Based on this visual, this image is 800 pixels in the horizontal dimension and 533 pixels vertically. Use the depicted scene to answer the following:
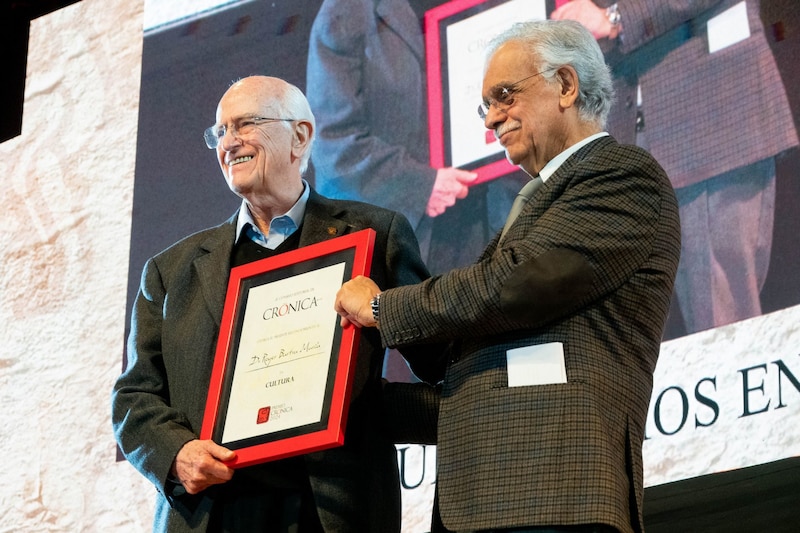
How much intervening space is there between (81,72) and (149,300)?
7.22 feet

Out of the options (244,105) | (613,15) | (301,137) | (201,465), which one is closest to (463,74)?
(613,15)

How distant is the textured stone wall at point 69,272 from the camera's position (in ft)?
12.8

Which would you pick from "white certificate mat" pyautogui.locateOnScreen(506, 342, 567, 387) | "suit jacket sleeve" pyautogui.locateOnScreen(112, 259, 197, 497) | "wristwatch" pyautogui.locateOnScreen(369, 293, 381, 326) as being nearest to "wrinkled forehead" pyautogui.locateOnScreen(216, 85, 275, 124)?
"suit jacket sleeve" pyautogui.locateOnScreen(112, 259, 197, 497)

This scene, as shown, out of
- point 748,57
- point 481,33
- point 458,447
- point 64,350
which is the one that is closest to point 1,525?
point 64,350

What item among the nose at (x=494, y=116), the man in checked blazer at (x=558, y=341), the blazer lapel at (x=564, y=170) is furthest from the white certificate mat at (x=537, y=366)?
the nose at (x=494, y=116)

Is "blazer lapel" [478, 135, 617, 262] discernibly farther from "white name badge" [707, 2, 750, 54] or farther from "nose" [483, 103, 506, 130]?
"white name badge" [707, 2, 750, 54]

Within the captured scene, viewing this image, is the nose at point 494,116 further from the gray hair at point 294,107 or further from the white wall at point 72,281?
the white wall at point 72,281

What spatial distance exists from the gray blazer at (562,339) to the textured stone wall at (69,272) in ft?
6.54

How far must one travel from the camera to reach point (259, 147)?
2607mm

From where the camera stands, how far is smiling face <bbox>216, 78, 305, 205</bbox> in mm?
2588

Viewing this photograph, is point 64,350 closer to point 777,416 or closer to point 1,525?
point 1,525

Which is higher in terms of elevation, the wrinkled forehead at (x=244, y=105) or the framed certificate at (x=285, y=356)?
the wrinkled forehead at (x=244, y=105)

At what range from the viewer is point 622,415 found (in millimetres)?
1959

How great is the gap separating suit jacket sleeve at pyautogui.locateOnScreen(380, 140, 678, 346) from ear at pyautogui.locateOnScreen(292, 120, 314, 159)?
693 millimetres
